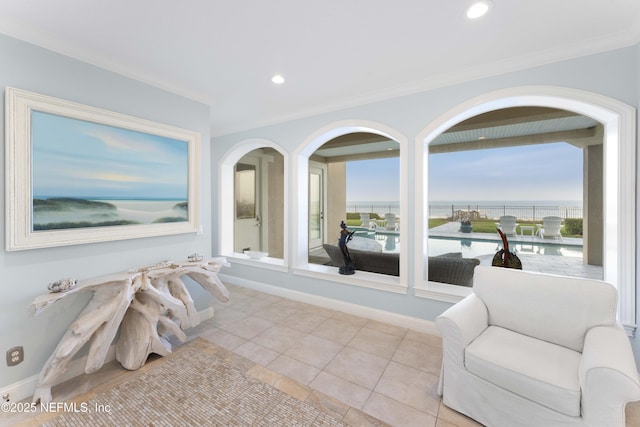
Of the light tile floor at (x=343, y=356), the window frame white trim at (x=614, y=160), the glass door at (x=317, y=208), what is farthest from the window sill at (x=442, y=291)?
the glass door at (x=317, y=208)

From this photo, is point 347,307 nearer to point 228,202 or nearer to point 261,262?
point 261,262

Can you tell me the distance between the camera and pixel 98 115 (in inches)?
85.7

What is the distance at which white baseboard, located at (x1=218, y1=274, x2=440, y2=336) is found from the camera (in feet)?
9.16

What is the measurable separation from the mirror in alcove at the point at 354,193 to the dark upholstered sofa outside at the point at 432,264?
→ 193 cm

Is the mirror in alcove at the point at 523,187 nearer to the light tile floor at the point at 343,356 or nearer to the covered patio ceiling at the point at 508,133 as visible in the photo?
the covered patio ceiling at the point at 508,133

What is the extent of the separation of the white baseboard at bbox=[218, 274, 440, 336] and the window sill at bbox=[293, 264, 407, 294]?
27cm

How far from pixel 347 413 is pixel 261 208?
486cm

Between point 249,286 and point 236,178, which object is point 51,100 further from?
point 236,178

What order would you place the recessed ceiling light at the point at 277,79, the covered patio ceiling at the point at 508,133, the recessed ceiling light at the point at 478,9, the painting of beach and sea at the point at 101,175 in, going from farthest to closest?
the covered patio ceiling at the point at 508,133, the recessed ceiling light at the point at 277,79, the painting of beach and sea at the point at 101,175, the recessed ceiling light at the point at 478,9

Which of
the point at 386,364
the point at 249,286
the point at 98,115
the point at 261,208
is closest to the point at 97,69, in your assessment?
the point at 98,115

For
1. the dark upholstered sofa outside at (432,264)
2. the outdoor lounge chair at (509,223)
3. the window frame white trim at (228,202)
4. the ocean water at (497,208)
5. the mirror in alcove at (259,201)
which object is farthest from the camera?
the mirror in alcove at (259,201)

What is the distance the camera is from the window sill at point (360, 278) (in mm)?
2955

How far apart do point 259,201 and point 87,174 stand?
155 inches

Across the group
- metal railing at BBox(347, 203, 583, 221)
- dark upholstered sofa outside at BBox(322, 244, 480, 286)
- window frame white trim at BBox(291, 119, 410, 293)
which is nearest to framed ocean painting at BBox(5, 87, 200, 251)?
window frame white trim at BBox(291, 119, 410, 293)
